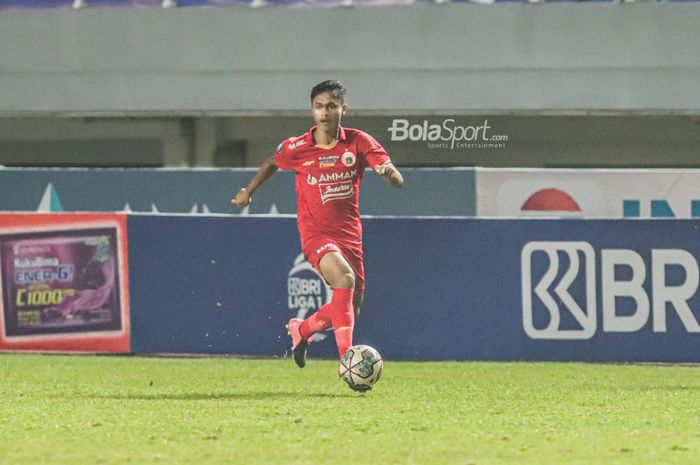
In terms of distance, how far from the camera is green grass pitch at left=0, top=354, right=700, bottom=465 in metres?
7.02

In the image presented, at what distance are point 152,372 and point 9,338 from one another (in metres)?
2.41

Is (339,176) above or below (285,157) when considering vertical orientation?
below

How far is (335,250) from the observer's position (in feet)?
33.4

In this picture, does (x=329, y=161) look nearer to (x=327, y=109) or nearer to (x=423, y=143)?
(x=327, y=109)

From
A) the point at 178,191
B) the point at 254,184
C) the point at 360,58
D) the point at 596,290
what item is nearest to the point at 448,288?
the point at 596,290

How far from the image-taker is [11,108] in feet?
77.5

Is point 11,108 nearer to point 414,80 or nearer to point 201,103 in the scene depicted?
point 201,103

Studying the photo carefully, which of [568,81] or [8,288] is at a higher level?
[568,81]

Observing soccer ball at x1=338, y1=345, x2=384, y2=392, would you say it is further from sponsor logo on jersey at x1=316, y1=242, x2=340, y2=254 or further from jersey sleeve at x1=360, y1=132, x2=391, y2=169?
jersey sleeve at x1=360, y1=132, x2=391, y2=169

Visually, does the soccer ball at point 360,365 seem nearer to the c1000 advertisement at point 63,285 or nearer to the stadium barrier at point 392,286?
the stadium barrier at point 392,286

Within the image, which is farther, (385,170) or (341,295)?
(341,295)

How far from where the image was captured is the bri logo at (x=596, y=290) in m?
13.5

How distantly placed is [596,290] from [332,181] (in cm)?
403

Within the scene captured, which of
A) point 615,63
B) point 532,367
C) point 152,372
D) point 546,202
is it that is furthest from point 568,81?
point 152,372
